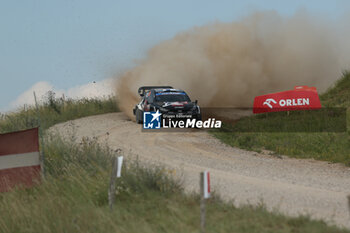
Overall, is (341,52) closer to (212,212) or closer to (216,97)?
(216,97)

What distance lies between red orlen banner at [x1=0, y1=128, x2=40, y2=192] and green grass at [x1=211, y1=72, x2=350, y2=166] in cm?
989

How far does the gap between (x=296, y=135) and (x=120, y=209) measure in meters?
13.2

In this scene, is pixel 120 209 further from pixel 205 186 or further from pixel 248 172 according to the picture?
pixel 248 172

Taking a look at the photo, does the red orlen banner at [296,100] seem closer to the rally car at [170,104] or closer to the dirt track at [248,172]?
the rally car at [170,104]

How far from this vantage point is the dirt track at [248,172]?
10656 mm

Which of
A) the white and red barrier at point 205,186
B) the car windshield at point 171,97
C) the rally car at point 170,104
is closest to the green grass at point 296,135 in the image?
the rally car at point 170,104

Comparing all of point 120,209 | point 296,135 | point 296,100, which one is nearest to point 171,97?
point 296,135

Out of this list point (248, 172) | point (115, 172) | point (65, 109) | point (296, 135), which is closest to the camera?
point (115, 172)

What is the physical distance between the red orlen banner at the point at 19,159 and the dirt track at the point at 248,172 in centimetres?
259

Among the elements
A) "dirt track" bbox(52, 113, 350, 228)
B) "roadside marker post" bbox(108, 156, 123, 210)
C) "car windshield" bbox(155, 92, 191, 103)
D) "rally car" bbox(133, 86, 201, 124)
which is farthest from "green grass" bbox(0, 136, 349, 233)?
"car windshield" bbox(155, 92, 191, 103)

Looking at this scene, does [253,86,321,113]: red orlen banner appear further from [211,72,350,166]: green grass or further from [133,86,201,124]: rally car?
[133,86,201,124]: rally car

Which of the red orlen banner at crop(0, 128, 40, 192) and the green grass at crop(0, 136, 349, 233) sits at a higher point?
the red orlen banner at crop(0, 128, 40, 192)

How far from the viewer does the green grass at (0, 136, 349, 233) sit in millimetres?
8188

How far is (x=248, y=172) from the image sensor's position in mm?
14828
